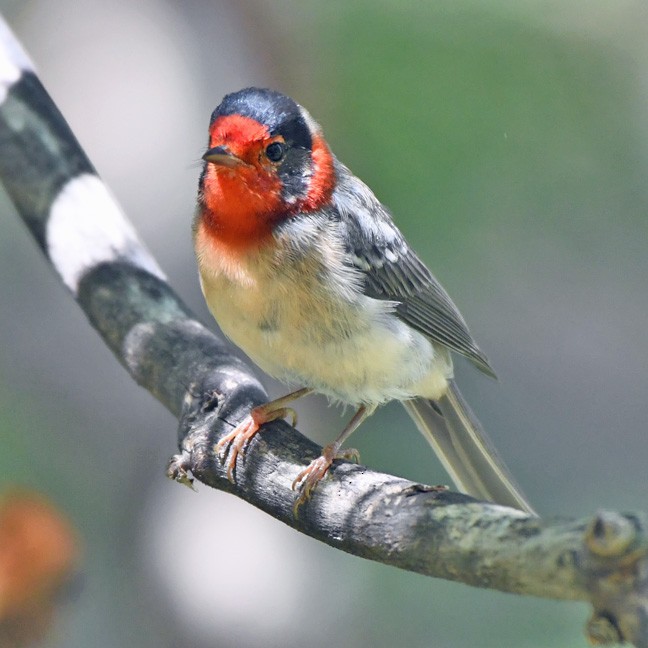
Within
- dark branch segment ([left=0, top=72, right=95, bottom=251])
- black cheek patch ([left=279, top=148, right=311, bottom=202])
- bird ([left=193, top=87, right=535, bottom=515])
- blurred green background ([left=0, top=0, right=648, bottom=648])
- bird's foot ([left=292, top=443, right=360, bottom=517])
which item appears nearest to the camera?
bird's foot ([left=292, top=443, right=360, bottom=517])

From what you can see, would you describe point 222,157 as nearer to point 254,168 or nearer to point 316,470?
point 254,168

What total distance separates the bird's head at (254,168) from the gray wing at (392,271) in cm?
26

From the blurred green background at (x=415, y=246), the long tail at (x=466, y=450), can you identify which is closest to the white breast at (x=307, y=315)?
the long tail at (x=466, y=450)

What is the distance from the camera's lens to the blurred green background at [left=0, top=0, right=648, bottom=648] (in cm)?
736

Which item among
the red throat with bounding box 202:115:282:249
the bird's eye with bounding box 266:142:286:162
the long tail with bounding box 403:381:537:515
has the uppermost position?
the bird's eye with bounding box 266:142:286:162

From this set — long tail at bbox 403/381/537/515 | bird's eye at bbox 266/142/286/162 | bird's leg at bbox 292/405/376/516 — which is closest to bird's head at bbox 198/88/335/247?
bird's eye at bbox 266/142/286/162

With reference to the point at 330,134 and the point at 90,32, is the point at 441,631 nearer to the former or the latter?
the point at 330,134

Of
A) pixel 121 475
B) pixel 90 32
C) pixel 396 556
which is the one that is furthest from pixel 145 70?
pixel 396 556

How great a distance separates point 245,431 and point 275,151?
1.15 meters

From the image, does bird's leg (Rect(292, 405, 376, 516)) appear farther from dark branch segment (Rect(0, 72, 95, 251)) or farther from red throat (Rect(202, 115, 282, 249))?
dark branch segment (Rect(0, 72, 95, 251))

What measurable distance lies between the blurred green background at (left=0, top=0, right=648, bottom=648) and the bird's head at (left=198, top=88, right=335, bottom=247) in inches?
120

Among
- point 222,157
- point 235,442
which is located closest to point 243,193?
point 222,157

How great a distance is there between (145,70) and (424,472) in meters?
4.07

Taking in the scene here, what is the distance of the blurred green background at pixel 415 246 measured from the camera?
736 cm
